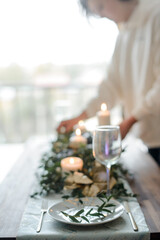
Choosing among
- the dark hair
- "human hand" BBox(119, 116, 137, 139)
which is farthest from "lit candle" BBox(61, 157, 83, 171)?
the dark hair

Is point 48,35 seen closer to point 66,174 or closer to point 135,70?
point 135,70

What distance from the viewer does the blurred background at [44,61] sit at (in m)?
4.57

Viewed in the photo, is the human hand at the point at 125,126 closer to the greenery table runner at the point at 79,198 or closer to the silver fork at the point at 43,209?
the greenery table runner at the point at 79,198

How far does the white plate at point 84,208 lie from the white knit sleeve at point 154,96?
0.76 m

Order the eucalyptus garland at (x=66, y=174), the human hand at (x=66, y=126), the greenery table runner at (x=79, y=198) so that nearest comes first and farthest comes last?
the greenery table runner at (x=79, y=198), the eucalyptus garland at (x=66, y=174), the human hand at (x=66, y=126)

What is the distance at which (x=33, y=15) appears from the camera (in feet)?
15.1

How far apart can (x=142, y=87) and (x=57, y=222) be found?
44.6 inches

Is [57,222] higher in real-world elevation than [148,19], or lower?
lower

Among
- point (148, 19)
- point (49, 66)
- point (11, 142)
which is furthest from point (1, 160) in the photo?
point (148, 19)

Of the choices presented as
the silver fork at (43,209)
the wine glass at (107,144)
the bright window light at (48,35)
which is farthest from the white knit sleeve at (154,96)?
the bright window light at (48,35)

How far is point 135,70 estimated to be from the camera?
1.91 m

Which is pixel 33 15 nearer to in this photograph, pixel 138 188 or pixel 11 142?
pixel 11 142

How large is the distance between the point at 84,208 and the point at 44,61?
4339 millimetres

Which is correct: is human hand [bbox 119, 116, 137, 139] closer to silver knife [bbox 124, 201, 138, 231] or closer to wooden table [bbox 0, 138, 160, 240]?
wooden table [bbox 0, 138, 160, 240]
